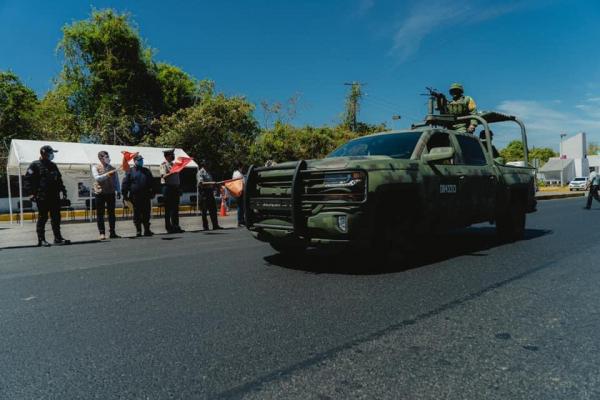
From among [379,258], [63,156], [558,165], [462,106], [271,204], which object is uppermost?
[558,165]

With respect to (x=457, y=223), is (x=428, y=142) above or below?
above

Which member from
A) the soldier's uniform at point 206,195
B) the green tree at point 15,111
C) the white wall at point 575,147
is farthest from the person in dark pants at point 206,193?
the white wall at point 575,147

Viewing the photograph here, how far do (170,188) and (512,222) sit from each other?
23.7 ft

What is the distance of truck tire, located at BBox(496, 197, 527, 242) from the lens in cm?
751

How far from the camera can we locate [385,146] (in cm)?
598

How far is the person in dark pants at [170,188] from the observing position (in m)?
10.3

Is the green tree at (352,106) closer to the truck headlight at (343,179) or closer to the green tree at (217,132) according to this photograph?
the green tree at (217,132)

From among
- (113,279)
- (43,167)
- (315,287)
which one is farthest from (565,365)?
(43,167)

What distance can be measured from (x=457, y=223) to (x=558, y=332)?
10.1 feet

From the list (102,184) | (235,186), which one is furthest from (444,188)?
(102,184)

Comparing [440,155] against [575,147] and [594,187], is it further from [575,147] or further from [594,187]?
[575,147]

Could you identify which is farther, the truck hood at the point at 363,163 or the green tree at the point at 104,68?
the green tree at the point at 104,68

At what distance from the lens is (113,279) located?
5016mm

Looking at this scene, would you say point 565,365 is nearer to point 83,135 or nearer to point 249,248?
point 249,248
